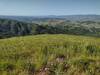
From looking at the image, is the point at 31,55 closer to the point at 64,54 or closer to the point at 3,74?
the point at 64,54

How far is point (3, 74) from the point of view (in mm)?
6555

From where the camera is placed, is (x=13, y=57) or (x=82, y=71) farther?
(x=13, y=57)

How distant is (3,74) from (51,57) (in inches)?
89.7

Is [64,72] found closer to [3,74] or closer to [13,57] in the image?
[3,74]

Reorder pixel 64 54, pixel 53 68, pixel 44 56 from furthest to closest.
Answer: pixel 64 54, pixel 44 56, pixel 53 68

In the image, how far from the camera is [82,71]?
6.71 metres

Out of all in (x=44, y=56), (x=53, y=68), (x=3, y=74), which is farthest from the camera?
(x=44, y=56)

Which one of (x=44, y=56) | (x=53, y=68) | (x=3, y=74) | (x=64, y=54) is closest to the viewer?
(x=3, y=74)

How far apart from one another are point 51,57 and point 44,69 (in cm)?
120

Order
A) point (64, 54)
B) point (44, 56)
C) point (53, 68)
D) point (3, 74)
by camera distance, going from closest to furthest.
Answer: point (3, 74), point (53, 68), point (44, 56), point (64, 54)

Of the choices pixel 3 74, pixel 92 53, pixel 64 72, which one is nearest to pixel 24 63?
pixel 3 74

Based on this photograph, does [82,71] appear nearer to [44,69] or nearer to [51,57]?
[44,69]

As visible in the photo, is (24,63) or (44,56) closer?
(24,63)

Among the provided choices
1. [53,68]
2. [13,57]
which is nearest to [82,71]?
[53,68]
